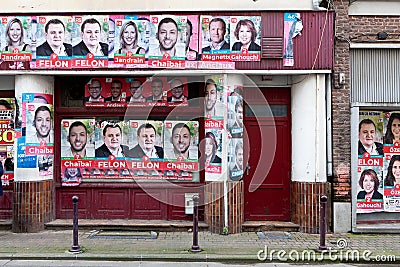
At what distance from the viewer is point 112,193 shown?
11.5 m

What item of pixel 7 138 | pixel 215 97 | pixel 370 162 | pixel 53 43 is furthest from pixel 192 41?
pixel 370 162

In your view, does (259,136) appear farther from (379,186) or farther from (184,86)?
(379,186)

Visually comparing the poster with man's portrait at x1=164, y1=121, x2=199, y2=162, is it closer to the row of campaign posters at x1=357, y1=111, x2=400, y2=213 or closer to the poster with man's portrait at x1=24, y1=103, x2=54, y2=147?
the poster with man's portrait at x1=24, y1=103, x2=54, y2=147

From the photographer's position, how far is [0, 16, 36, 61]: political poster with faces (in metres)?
10.8

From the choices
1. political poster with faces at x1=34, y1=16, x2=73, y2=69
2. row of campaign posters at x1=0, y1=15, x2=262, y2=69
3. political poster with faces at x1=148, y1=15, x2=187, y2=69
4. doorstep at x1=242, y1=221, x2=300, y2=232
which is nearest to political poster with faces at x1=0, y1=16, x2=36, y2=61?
row of campaign posters at x1=0, y1=15, x2=262, y2=69

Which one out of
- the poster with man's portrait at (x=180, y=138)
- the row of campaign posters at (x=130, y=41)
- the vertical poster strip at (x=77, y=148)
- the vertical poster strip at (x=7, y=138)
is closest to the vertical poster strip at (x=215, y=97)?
the row of campaign posters at (x=130, y=41)

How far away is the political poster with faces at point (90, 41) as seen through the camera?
10.9 meters

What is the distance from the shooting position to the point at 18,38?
35.6 feet

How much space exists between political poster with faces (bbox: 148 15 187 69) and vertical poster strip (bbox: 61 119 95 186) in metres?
2.26

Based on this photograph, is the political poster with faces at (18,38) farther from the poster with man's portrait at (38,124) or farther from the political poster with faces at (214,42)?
the political poster with faces at (214,42)

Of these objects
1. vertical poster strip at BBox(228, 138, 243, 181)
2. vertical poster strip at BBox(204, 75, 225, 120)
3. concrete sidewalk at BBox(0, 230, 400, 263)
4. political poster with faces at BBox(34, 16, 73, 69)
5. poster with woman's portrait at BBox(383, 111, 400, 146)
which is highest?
political poster with faces at BBox(34, 16, 73, 69)

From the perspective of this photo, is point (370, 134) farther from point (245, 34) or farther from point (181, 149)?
point (181, 149)

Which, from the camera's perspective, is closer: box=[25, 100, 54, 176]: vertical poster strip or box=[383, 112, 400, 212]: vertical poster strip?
box=[25, 100, 54, 176]: vertical poster strip

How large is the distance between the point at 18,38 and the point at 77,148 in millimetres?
2819
